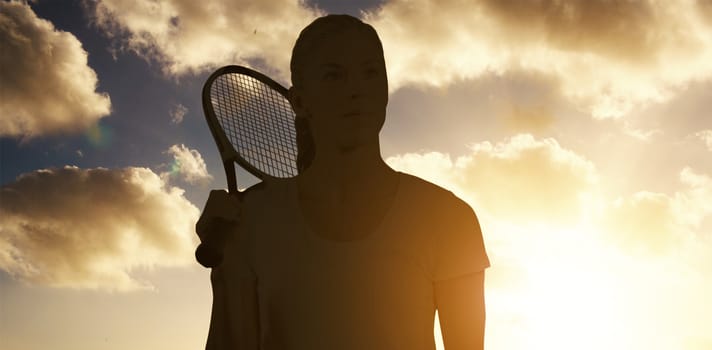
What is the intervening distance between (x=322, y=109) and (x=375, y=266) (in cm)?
99

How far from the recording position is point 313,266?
4.09 metres

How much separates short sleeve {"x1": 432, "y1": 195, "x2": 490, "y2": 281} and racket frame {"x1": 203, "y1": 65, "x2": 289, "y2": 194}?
180 cm

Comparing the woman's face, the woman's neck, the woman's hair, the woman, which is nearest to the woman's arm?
the woman

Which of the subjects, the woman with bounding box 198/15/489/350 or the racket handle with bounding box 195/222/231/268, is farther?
the racket handle with bounding box 195/222/231/268

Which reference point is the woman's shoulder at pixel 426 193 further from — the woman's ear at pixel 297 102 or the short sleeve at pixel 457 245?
the woman's ear at pixel 297 102

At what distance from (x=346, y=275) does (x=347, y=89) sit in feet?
3.56

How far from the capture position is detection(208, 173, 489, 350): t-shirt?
3939 mm

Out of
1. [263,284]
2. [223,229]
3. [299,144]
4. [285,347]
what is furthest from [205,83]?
[285,347]

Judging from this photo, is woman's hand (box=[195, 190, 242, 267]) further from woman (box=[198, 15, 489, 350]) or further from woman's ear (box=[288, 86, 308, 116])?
woman's ear (box=[288, 86, 308, 116])

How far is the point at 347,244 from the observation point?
4102mm

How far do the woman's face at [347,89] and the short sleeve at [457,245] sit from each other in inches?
26.6

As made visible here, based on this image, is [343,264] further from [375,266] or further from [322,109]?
[322,109]

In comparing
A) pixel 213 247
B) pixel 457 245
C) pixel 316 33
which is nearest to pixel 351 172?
pixel 457 245

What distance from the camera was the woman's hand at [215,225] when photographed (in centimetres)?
439
